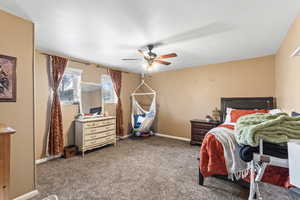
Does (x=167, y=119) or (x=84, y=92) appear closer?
(x=84, y=92)

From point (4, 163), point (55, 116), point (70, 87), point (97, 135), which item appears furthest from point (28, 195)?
point (70, 87)

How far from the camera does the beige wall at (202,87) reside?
342 cm

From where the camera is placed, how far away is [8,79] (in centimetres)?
169

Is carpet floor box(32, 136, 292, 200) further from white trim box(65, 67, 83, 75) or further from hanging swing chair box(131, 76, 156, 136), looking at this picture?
white trim box(65, 67, 83, 75)

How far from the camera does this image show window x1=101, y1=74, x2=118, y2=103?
4.25m

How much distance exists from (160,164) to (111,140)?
1670 mm

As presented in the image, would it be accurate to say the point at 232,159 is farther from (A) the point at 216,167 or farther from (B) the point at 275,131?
(B) the point at 275,131

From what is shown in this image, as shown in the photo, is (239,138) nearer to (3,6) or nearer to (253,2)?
(253,2)

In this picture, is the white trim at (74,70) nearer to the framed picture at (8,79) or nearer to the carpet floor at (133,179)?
the framed picture at (8,79)

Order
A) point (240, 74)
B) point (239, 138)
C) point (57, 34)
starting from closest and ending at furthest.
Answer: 1. point (239, 138)
2. point (57, 34)
3. point (240, 74)

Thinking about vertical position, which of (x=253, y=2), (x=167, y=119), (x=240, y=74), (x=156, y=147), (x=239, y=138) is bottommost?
(x=156, y=147)

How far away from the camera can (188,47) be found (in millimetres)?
2820

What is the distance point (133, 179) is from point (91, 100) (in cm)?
247

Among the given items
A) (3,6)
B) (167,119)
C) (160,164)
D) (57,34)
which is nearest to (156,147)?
(160,164)
